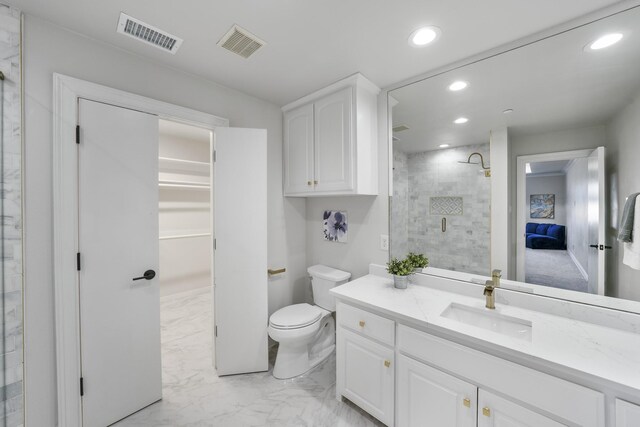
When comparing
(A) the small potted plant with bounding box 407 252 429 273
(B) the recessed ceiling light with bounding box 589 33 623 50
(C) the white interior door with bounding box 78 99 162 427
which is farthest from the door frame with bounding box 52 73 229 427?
(B) the recessed ceiling light with bounding box 589 33 623 50

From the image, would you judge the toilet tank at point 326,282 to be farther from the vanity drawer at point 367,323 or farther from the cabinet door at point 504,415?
the cabinet door at point 504,415

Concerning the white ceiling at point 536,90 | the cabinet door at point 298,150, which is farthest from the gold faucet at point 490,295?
the cabinet door at point 298,150

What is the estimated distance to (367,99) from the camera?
210 cm

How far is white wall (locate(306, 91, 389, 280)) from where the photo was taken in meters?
2.19

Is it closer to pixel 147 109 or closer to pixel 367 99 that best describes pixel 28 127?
pixel 147 109

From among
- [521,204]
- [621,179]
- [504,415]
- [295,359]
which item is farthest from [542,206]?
[295,359]

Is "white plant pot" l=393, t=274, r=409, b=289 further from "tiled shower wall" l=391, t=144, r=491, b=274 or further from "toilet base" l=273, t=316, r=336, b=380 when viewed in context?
"toilet base" l=273, t=316, r=336, b=380

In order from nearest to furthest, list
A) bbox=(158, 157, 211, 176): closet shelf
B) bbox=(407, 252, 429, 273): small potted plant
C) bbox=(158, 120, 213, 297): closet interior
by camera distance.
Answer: bbox=(407, 252, 429, 273): small potted plant, bbox=(158, 157, 211, 176): closet shelf, bbox=(158, 120, 213, 297): closet interior

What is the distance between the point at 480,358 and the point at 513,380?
5.2 inches

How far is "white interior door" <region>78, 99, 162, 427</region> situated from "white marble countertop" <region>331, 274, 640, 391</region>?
1436mm

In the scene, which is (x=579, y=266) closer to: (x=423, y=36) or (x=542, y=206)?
(x=542, y=206)

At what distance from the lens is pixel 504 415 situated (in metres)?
1.11

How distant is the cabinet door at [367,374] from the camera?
1526 millimetres

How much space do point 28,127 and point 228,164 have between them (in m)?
1.13
